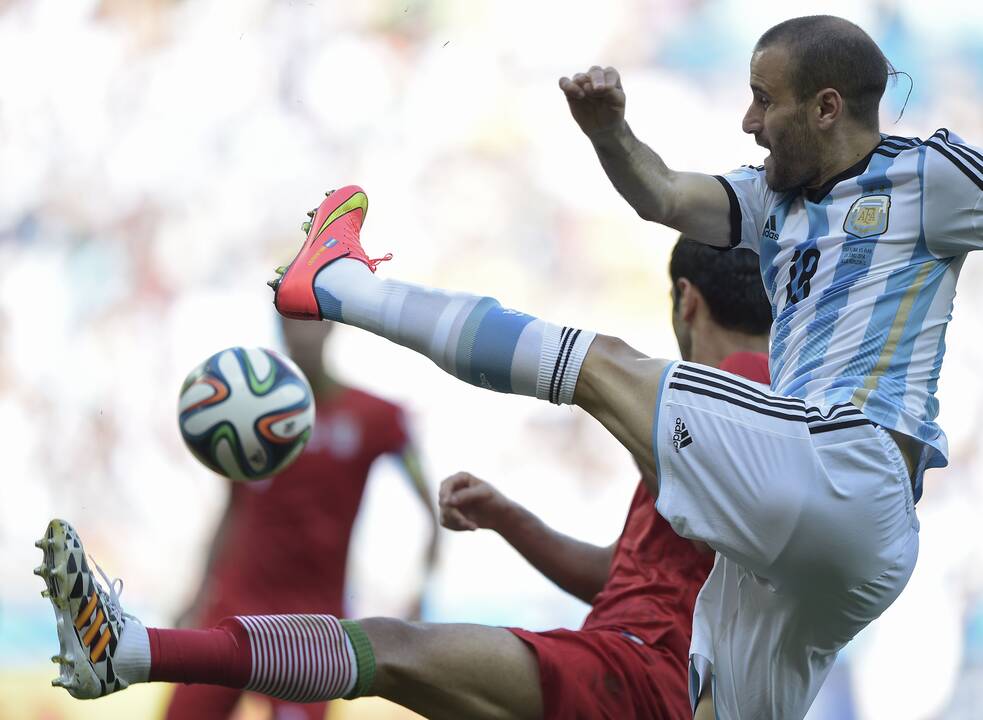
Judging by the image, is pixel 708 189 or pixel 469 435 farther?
pixel 469 435

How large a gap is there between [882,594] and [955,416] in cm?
459

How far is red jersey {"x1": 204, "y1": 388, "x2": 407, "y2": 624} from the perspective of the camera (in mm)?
4113

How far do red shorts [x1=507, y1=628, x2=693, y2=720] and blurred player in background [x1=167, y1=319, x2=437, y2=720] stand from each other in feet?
3.86

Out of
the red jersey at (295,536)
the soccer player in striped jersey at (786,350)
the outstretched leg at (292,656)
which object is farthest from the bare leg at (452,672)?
the red jersey at (295,536)

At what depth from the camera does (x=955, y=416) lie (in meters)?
7.07

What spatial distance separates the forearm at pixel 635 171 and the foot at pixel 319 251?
1.73ft

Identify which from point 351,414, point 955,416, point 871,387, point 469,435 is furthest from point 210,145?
point 871,387

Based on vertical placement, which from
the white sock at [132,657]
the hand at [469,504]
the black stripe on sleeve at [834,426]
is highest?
the black stripe on sleeve at [834,426]

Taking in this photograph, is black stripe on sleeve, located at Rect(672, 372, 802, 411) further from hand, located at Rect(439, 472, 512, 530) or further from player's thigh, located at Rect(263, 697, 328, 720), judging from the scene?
player's thigh, located at Rect(263, 697, 328, 720)

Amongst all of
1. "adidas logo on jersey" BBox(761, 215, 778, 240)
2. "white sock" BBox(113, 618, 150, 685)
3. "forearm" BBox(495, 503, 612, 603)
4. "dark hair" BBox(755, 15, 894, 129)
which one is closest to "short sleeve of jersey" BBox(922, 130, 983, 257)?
"dark hair" BBox(755, 15, 894, 129)

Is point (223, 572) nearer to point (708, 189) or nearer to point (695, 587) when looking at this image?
point (695, 587)

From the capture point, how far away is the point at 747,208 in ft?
10.3

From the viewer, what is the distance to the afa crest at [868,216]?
279 centimetres

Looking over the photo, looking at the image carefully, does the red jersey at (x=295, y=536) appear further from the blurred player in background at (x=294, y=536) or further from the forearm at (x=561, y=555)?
the forearm at (x=561, y=555)
